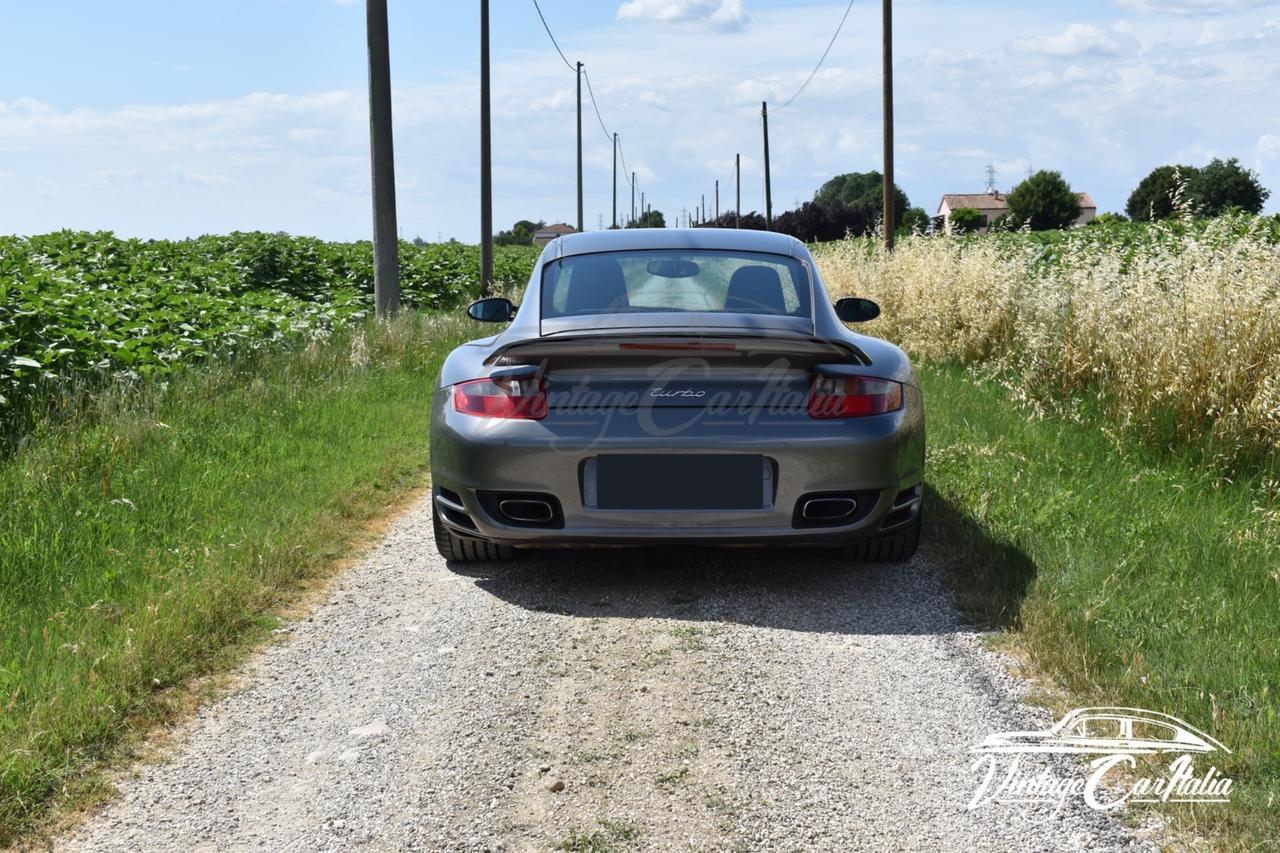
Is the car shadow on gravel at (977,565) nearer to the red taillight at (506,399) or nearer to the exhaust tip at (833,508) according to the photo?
the exhaust tip at (833,508)

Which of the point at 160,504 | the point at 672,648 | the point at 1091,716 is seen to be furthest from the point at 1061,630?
the point at 160,504

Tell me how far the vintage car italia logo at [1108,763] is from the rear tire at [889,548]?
1705mm

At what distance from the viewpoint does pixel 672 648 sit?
448 cm

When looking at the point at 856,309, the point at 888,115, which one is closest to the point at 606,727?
the point at 856,309

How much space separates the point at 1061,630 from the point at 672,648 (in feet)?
4.66

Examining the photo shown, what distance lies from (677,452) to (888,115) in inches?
959

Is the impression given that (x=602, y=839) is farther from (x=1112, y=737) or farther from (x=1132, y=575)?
(x=1132, y=575)

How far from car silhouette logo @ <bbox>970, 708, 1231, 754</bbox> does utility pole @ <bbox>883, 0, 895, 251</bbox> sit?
939 inches

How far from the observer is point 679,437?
4.75 meters

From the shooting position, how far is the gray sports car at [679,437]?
4770mm

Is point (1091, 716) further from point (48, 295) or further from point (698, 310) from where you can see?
point (48, 295)

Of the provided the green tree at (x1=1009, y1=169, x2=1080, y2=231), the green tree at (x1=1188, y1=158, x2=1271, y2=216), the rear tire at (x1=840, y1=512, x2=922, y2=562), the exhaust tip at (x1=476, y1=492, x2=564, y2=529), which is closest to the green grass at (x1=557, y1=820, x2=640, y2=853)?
the exhaust tip at (x1=476, y1=492, x2=564, y2=529)

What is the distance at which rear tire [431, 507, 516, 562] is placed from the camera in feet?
18.2

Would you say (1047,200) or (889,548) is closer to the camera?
(889,548)
